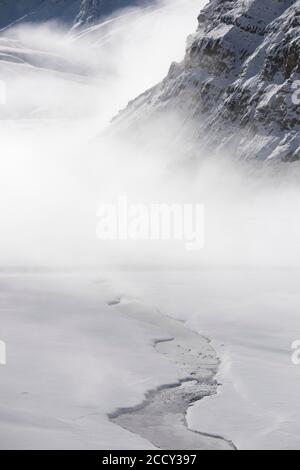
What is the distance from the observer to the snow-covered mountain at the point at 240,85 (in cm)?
9038

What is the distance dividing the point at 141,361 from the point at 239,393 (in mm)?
5089

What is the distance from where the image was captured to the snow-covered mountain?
297 feet

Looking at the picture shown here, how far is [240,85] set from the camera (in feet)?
320

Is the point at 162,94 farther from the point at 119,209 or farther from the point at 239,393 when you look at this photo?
the point at 239,393

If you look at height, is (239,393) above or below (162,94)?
below

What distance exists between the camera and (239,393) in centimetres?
2527

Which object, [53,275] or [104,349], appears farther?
[53,275]

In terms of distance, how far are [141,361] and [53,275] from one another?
26.3 meters

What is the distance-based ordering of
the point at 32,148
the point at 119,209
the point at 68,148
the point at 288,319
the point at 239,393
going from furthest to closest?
1. the point at 32,148
2. the point at 68,148
3. the point at 119,209
4. the point at 288,319
5. the point at 239,393
